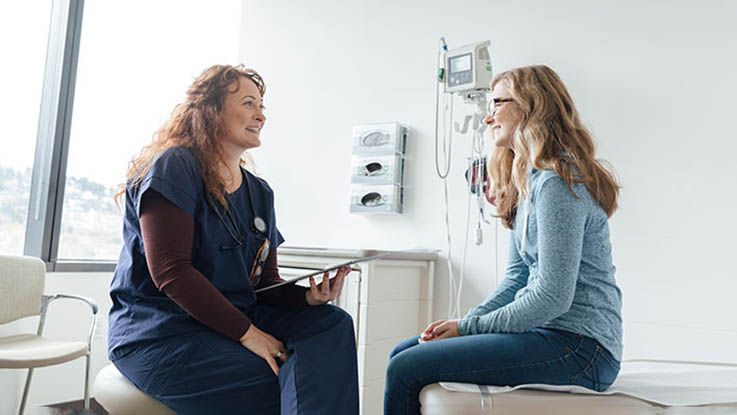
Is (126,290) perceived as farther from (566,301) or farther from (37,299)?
(37,299)

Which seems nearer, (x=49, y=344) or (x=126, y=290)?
(x=126, y=290)

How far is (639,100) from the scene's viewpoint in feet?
7.47

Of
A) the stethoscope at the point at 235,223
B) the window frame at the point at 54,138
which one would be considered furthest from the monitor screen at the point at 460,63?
the window frame at the point at 54,138

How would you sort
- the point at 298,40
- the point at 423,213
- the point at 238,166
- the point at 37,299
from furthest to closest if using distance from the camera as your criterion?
the point at 298,40, the point at 423,213, the point at 37,299, the point at 238,166

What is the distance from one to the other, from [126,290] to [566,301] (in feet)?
3.12

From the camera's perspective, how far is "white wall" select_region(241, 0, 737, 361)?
2123 millimetres

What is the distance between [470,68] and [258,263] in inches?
54.6

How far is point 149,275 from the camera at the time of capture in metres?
1.26

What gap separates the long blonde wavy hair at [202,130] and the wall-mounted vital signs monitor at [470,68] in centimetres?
112

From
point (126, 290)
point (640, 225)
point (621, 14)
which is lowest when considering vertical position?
point (126, 290)

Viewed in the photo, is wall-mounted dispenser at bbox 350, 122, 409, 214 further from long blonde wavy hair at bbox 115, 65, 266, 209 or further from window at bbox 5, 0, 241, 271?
long blonde wavy hair at bbox 115, 65, 266, 209

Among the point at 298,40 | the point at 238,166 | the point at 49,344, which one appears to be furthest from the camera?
the point at 298,40

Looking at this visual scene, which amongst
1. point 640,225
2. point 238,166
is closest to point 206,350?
point 238,166

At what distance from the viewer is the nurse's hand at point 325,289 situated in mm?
1413
